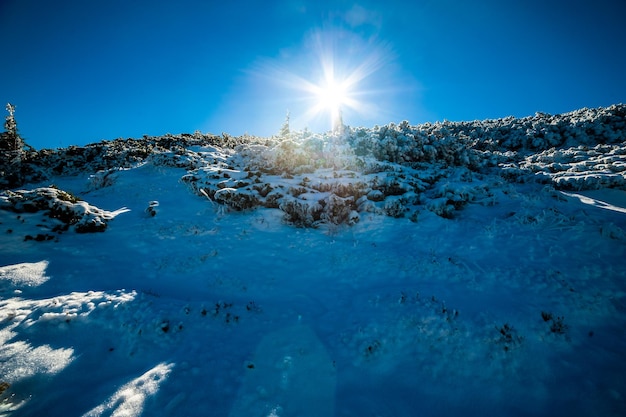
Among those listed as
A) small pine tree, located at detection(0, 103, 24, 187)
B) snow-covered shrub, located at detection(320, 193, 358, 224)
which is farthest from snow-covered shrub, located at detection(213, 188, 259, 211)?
small pine tree, located at detection(0, 103, 24, 187)

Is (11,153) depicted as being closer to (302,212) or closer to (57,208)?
(57,208)

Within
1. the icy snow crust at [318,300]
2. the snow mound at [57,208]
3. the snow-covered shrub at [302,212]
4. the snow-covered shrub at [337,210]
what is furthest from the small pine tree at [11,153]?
the snow-covered shrub at [337,210]

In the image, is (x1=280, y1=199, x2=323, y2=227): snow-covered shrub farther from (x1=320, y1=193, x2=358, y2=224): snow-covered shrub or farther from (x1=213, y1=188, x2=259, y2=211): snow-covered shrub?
(x1=213, y1=188, x2=259, y2=211): snow-covered shrub

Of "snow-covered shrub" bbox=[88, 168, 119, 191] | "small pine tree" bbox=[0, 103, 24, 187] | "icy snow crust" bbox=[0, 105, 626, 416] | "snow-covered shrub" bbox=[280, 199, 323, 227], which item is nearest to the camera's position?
"icy snow crust" bbox=[0, 105, 626, 416]

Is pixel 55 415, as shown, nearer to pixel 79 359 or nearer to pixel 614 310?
pixel 79 359

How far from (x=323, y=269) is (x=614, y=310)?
825cm

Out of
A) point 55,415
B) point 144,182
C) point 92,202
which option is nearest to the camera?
point 55,415

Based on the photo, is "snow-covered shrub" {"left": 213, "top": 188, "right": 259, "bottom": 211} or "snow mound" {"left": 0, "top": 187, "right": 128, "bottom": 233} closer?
"snow mound" {"left": 0, "top": 187, "right": 128, "bottom": 233}

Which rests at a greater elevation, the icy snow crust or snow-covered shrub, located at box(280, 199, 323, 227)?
snow-covered shrub, located at box(280, 199, 323, 227)

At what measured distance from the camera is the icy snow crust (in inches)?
203

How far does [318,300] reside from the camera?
838 cm

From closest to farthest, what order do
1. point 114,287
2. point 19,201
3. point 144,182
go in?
point 114,287 → point 19,201 → point 144,182

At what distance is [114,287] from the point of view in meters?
7.93

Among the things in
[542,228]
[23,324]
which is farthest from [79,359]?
[542,228]
